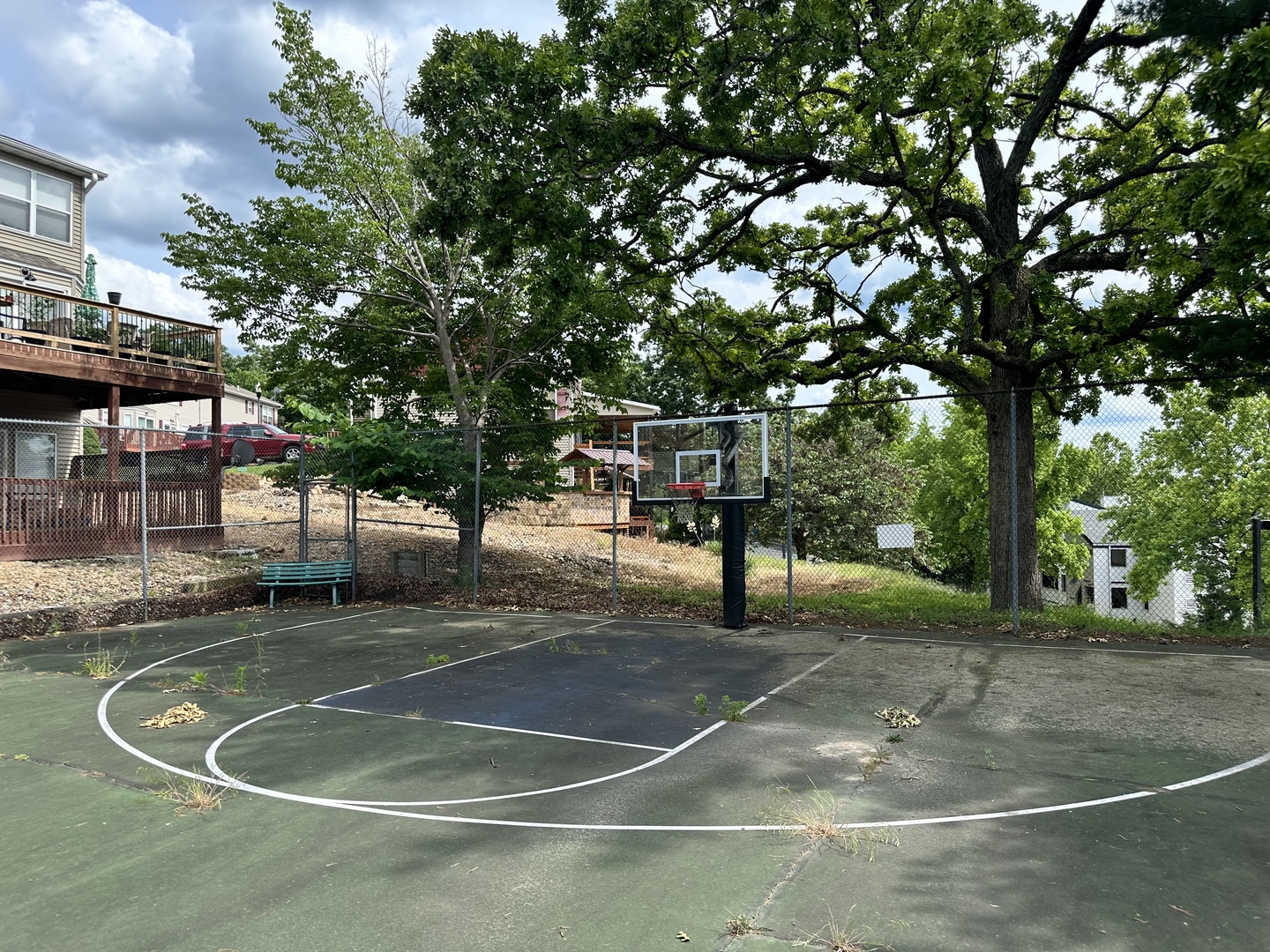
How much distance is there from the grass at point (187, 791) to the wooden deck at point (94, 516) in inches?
346

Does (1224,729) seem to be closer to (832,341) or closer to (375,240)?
(832,341)

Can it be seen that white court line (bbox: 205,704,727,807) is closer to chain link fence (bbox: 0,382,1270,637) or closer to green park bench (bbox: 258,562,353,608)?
chain link fence (bbox: 0,382,1270,637)

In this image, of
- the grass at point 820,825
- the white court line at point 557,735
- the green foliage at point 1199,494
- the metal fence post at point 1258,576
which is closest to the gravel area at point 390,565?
the white court line at point 557,735

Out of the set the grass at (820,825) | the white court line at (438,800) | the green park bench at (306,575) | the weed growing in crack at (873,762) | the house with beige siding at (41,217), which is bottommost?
the white court line at (438,800)

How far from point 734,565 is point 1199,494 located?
30309 millimetres

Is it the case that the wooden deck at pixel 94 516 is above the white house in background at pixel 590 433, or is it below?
below

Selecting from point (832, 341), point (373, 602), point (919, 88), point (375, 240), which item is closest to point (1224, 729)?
point (919, 88)

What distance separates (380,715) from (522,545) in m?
13.8

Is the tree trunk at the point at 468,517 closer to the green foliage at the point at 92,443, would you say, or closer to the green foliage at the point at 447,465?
the green foliage at the point at 447,465

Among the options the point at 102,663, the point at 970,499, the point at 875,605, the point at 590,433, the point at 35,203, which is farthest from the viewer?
the point at 970,499

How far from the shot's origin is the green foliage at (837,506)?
27266mm

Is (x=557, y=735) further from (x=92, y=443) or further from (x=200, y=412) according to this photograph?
(x=200, y=412)

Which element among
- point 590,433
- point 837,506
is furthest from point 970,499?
point 590,433

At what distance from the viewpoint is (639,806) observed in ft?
15.0
